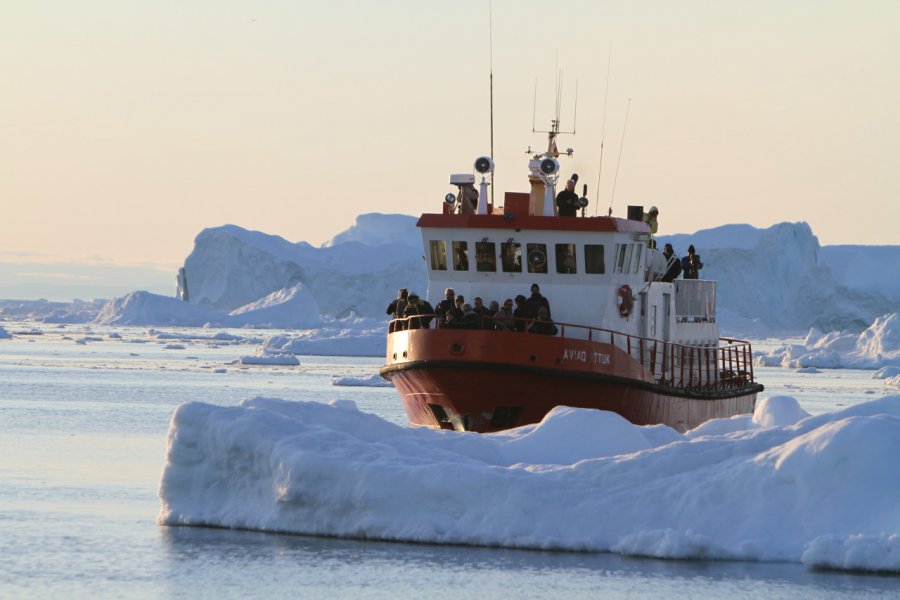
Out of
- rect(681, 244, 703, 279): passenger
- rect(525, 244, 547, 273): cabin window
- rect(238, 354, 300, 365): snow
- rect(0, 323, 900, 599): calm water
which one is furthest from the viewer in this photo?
rect(238, 354, 300, 365): snow

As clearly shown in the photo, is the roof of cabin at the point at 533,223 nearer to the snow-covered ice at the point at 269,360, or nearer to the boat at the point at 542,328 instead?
the boat at the point at 542,328

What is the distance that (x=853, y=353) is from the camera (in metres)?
63.0

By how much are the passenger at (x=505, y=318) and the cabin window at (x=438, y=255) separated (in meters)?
1.67

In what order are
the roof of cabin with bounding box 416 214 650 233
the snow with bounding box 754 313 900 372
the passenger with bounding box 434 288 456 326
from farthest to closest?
the snow with bounding box 754 313 900 372 < the roof of cabin with bounding box 416 214 650 233 < the passenger with bounding box 434 288 456 326

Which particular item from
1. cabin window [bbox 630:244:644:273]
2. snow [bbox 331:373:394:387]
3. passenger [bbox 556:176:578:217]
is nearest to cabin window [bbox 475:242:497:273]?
passenger [bbox 556:176:578:217]

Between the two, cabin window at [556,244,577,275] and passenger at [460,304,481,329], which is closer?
passenger at [460,304,481,329]

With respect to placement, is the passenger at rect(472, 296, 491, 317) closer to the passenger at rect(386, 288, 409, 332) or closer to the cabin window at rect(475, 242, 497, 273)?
the cabin window at rect(475, 242, 497, 273)

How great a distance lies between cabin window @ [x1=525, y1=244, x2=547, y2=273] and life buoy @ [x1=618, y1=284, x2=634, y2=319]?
123 cm

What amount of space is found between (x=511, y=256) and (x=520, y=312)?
3.88 feet

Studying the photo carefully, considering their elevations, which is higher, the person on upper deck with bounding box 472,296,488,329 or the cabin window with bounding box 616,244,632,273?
the cabin window with bounding box 616,244,632,273

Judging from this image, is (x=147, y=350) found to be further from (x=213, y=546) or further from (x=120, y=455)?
(x=213, y=546)

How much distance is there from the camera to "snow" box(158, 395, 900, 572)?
11750mm

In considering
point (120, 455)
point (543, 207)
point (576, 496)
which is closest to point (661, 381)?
point (543, 207)

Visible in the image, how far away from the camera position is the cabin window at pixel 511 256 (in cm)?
2016
